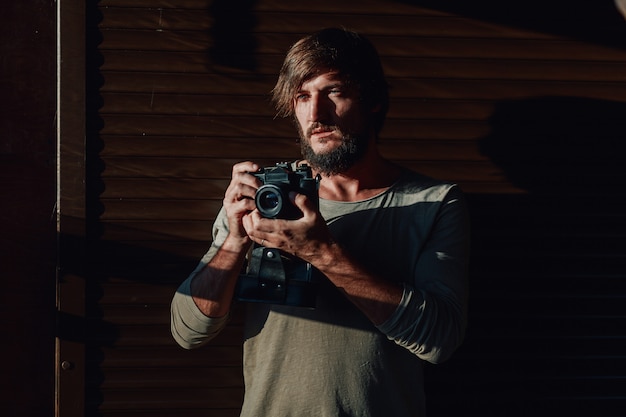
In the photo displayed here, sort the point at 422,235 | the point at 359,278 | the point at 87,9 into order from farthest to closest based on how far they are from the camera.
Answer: the point at 87,9
the point at 422,235
the point at 359,278

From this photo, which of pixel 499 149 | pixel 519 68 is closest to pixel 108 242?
pixel 499 149

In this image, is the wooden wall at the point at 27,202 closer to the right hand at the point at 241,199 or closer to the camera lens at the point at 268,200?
the right hand at the point at 241,199

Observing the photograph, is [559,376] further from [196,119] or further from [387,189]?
[196,119]

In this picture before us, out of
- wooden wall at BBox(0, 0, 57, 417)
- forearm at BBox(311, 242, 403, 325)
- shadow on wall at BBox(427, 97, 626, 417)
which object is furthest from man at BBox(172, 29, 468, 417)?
wooden wall at BBox(0, 0, 57, 417)

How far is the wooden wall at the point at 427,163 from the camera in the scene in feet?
10.1

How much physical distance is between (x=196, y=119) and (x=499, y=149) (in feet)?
4.51

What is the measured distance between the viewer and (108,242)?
3.08 m

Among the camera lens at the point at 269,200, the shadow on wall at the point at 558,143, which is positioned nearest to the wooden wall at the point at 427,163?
the shadow on wall at the point at 558,143

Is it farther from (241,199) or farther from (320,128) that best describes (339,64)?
(241,199)

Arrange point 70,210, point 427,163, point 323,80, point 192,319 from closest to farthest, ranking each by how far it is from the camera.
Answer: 1. point 192,319
2. point 323,80
3. point 70,210
4. point 427,163

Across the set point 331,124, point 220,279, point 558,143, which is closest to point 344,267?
point 220,279

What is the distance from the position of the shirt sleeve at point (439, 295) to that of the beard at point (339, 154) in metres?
0.36

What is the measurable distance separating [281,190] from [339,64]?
2.07ft

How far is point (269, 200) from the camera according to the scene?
229cm
